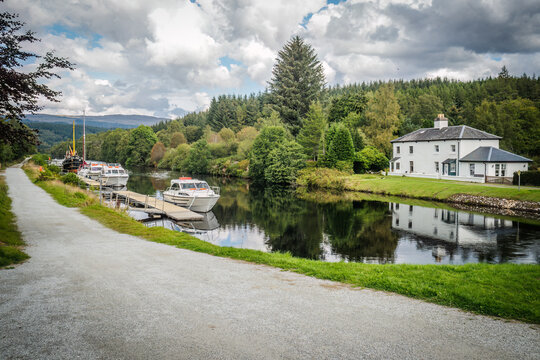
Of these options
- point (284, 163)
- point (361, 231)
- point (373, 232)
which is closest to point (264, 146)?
point (284, 163)

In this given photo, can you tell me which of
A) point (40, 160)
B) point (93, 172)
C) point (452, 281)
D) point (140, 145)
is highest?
point (140, 145)

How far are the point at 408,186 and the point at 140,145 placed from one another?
9092 cm

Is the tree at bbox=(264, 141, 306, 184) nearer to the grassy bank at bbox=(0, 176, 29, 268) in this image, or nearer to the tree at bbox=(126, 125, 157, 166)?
the grassy bank at bbox=(0, 176, 29, 268)

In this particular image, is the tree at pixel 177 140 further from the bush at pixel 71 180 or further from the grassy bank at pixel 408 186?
A: the bush at pixel 71 180

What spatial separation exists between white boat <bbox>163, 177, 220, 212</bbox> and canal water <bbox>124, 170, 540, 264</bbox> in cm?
108

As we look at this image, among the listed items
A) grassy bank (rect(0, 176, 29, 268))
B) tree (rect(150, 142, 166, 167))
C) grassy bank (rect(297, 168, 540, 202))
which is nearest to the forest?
tree (rect(150, 142, 166, 167))

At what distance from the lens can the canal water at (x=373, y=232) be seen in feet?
59.9

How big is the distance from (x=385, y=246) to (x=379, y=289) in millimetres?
12822

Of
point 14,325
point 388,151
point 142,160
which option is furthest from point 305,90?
point 14,325

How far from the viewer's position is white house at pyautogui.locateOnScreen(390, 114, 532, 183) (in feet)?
136

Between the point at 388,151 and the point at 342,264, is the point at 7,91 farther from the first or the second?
the point at 388,151

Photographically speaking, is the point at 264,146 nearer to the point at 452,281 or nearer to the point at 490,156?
the point at 490,156

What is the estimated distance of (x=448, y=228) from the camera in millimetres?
24484

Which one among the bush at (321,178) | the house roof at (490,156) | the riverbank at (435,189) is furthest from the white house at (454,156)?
the bush at (321,178)
